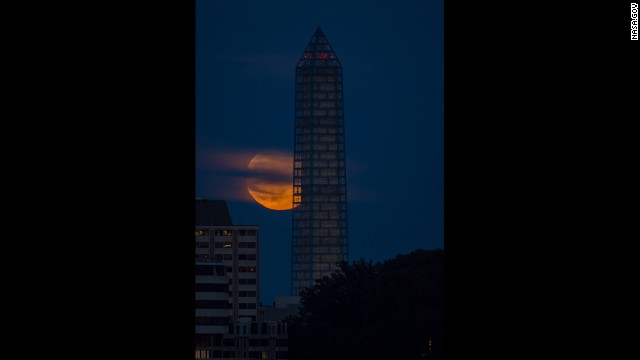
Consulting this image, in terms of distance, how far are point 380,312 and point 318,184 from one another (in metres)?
48.0

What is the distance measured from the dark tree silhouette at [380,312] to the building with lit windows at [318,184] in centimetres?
4030

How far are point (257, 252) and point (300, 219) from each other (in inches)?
299

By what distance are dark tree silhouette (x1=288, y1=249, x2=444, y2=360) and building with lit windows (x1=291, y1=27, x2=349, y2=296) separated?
132 ft

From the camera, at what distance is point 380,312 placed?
34031mm

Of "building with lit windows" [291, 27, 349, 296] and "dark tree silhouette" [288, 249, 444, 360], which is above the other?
"building with lit windows" [291, 27, 349, 296]

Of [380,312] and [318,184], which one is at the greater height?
[318,184]

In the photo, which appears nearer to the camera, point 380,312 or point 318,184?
point 380,312

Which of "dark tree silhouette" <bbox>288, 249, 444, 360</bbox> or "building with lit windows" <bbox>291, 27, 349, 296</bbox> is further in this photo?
"building with lit windows" <bbox>291, 27, 349, 296</bbox>

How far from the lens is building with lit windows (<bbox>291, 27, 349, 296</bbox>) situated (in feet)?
265

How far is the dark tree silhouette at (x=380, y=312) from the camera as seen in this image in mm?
32406
